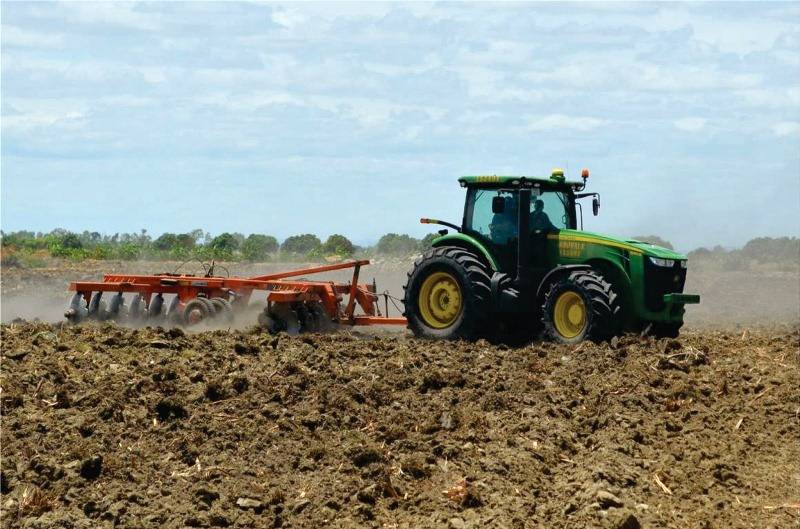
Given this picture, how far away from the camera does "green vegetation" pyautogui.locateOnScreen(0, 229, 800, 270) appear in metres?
33.4

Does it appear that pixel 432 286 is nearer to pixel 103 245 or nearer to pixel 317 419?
pixel 317 419

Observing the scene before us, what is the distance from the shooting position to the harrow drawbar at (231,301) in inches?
591

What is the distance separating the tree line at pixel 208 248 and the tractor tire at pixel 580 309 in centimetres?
2076

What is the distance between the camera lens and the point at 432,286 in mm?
14328

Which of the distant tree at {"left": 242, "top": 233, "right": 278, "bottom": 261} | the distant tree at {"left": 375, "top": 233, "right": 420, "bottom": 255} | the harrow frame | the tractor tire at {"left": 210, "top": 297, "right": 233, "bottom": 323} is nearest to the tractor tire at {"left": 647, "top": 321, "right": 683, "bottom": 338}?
the harrow frame

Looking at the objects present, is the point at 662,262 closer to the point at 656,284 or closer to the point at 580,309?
the point at 656,284

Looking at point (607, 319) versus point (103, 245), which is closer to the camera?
point (607, 319)

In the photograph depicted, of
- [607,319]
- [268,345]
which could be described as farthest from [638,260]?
[268,345]

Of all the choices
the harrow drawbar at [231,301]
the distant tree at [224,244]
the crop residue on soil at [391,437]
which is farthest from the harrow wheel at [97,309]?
the distant tree at [224,244]

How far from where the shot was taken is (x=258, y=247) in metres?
38.1

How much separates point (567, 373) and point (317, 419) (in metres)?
3.02

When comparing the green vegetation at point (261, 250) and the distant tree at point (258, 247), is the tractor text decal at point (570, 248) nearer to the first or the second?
the green vegetation at point (261, 250)

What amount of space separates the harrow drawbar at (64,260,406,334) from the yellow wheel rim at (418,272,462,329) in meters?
0.50

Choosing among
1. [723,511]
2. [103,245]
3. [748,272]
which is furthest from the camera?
[103,245]
